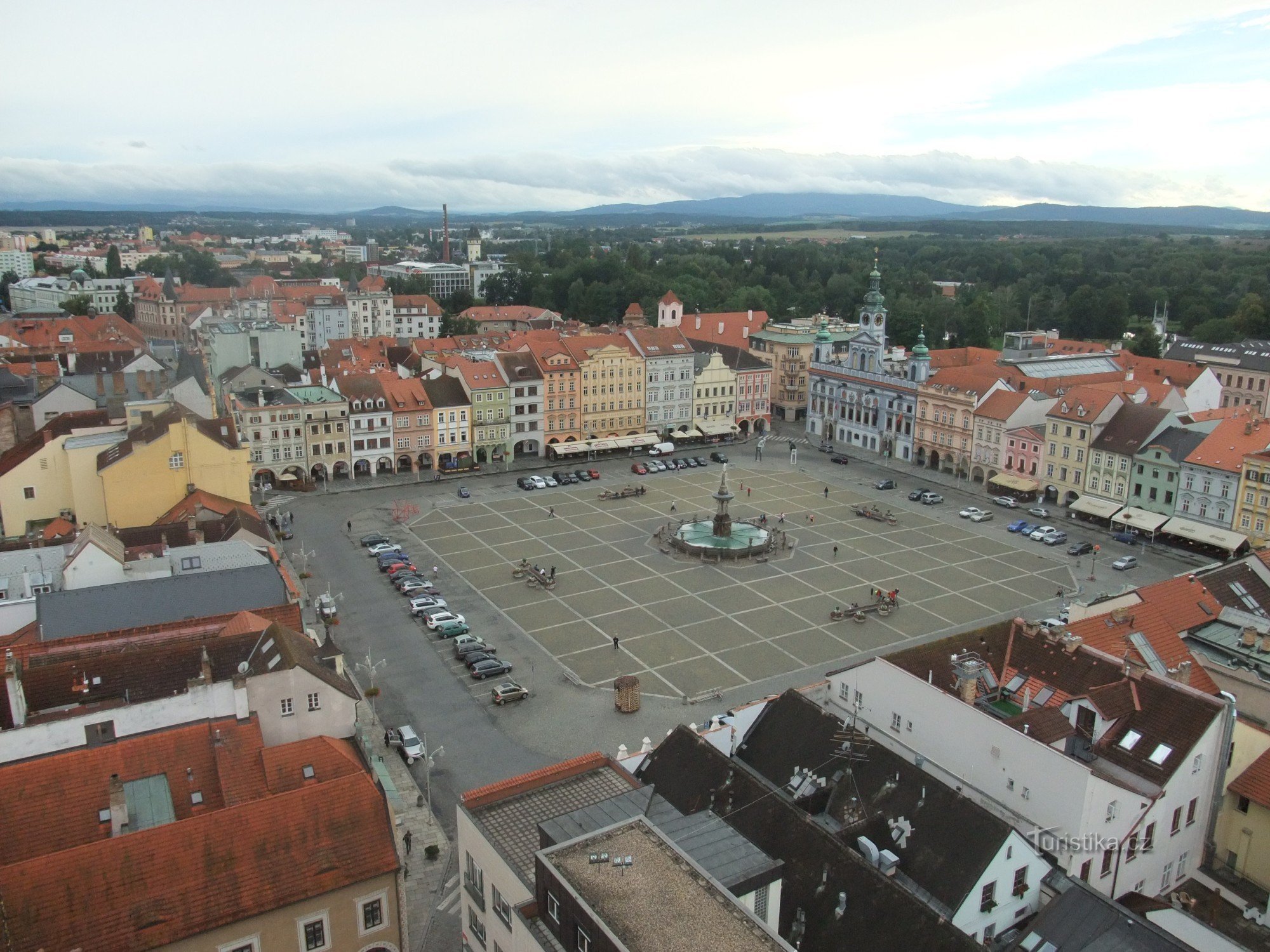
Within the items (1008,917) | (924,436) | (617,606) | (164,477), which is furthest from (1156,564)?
(164,477)

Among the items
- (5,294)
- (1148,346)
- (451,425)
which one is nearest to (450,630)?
(451,425)

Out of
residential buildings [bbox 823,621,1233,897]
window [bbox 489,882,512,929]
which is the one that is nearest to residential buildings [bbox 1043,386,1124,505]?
residential buildings [bbox 823,621,1233,897]

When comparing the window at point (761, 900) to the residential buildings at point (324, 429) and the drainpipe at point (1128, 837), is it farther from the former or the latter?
the residential buildings at point (324, 429)

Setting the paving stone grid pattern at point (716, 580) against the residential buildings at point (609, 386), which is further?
the residential buildings at point (609, 386)

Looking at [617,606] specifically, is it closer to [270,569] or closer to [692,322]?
[270,569]

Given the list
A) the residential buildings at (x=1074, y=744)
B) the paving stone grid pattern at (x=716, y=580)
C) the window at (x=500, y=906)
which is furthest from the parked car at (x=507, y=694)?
the window at (x=500, y=906)
